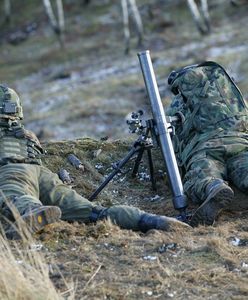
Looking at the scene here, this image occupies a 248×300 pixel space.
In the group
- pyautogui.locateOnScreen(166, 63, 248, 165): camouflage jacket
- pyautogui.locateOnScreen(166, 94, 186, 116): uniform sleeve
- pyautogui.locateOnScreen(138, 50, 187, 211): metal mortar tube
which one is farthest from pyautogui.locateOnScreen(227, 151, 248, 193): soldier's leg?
pyautogui.locateOnScreen(166, 94, 186, 116): uniform sleeve

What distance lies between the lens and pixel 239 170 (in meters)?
7.05

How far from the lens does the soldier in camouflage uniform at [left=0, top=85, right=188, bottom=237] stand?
18.6 feet

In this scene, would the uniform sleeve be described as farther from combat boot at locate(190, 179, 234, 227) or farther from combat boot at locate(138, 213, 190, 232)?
combat boot at locate(138, 213, 190, 232)

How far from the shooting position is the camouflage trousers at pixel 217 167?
685 cm

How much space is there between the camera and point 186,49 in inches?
1117

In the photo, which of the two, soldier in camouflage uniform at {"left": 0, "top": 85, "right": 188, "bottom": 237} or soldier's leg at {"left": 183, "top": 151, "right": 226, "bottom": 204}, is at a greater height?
soldier in camouflage uniform at {"left": 0, "top": 85, "right": 188, "bottom": 237}

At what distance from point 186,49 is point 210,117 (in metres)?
21.1

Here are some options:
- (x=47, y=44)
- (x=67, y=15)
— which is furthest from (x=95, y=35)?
(x=67, y=15)

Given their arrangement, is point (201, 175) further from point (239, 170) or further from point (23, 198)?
point (23, 198)

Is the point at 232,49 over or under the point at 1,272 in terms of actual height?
under

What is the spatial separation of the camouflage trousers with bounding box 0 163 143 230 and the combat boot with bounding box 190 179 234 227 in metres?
0.51

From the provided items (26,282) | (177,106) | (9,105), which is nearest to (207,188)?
(177,106)

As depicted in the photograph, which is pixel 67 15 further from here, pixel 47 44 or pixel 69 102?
pixel 69 102

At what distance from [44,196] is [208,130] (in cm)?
203
